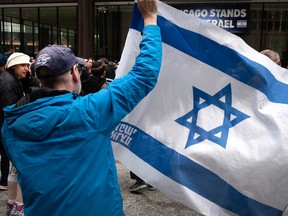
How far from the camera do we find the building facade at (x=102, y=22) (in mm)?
13797

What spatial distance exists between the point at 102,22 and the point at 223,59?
46.4 feet

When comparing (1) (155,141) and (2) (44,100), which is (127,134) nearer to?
(1) (155,141)

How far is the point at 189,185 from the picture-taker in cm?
284

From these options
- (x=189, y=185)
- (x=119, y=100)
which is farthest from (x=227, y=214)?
(x=119, y=100)

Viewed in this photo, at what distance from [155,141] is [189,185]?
1.50ft

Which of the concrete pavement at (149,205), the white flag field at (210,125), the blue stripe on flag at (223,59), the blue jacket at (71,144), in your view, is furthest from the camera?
the concrete pavement at (149,205)

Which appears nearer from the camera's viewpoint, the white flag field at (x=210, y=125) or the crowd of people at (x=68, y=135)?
the crowd of people at (x=68, y=135)

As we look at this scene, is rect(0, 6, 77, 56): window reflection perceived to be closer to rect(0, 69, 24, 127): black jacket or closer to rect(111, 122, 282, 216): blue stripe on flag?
rect(0, 69, 24, 127): black jacket

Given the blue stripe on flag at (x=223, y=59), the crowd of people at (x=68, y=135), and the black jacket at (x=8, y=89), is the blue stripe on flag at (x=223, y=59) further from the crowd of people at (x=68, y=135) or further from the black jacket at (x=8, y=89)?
the black jacket at (x=8, y=89)

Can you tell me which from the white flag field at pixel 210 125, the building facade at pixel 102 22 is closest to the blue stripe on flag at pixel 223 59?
the white flag field at pixel 210 125

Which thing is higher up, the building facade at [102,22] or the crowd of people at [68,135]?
the building facade at [102,22]

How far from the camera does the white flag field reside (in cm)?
268

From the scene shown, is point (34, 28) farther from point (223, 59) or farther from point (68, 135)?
point (68, 135)

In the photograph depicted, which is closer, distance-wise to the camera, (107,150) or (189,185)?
(107,150)
